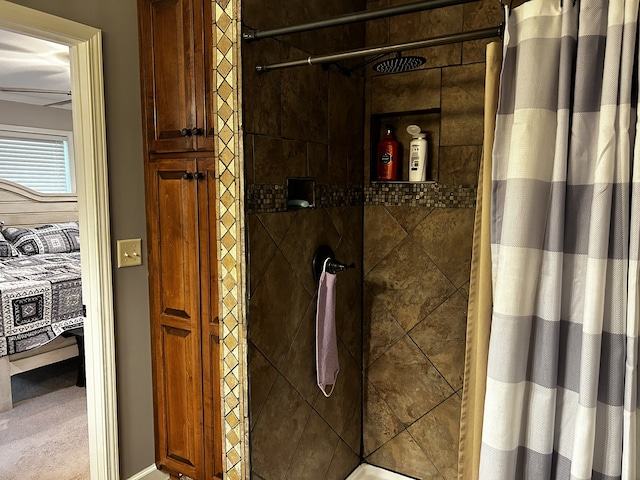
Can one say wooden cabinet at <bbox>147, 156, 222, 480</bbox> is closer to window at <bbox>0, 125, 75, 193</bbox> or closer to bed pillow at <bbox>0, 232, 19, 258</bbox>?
bed pillow at <bbox>0, 232, 19, 258</bbox>

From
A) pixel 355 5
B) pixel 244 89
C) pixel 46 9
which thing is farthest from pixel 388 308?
pixel 46 9

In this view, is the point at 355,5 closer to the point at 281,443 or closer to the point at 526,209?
the point at 526,209

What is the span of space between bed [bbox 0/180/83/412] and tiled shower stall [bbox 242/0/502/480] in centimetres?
248

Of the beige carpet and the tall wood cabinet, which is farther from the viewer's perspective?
the beige carpet

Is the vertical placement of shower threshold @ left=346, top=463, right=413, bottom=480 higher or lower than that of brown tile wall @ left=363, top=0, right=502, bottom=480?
lower

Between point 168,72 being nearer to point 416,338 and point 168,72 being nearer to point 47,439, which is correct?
point 416,338

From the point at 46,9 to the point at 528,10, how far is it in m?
1.68

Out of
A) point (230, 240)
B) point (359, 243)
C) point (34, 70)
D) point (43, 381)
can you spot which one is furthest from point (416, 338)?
point (34, 70)

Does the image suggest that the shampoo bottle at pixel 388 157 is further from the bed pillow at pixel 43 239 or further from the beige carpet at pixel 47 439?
the bed pillow at pixel 43 239

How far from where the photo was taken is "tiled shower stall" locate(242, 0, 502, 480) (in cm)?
156

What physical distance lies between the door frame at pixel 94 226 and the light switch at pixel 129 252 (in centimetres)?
6

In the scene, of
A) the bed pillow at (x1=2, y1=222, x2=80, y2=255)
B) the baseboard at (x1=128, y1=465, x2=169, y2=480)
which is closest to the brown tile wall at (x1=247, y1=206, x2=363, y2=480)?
the baseboard at (x1=128, y1=465, x2=169, y2=480)

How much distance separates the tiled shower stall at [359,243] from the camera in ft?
5.11

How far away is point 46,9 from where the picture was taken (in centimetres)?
172
